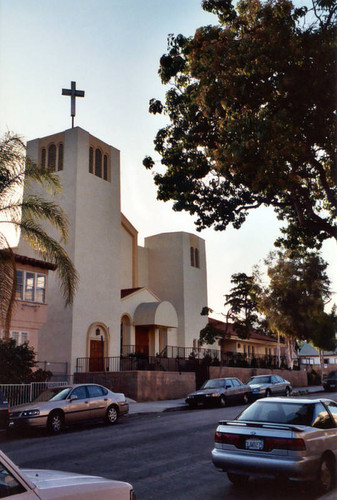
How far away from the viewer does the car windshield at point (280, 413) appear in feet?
26.8

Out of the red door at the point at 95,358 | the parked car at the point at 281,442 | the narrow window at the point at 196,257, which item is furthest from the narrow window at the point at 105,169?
the parked car at the point at 281,442

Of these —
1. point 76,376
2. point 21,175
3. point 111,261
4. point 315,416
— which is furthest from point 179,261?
point 315,416

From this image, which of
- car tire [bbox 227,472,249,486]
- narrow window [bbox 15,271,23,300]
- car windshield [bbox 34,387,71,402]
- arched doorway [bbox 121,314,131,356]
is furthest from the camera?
arched doorway [bbox 121,314,131,356]

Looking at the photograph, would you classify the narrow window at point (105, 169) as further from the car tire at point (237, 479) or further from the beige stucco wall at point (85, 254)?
the car tire at point (237, 479)

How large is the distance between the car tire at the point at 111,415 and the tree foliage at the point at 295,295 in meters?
28.4

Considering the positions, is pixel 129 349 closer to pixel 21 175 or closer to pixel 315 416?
pixel 21 175

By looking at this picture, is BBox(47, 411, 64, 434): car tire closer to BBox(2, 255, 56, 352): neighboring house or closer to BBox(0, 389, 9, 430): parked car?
BBox(0, 389, 9, 430): parked car

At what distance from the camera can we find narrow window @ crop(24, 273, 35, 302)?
26078 millimetres

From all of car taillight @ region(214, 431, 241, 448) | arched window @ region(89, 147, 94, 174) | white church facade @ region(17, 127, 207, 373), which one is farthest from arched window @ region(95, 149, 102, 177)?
car taillight @ region(214, 431, 241, 448)

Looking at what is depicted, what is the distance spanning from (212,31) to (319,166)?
16.1 feet

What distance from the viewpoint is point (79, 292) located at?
101 ft

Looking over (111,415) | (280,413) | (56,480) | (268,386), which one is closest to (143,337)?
(268,386)

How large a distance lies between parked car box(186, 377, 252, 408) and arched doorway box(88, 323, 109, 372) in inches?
288

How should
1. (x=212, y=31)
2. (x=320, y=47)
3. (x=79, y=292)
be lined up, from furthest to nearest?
(x=79, y=292) → (x=212, y=31) → (x=320, y=47)
